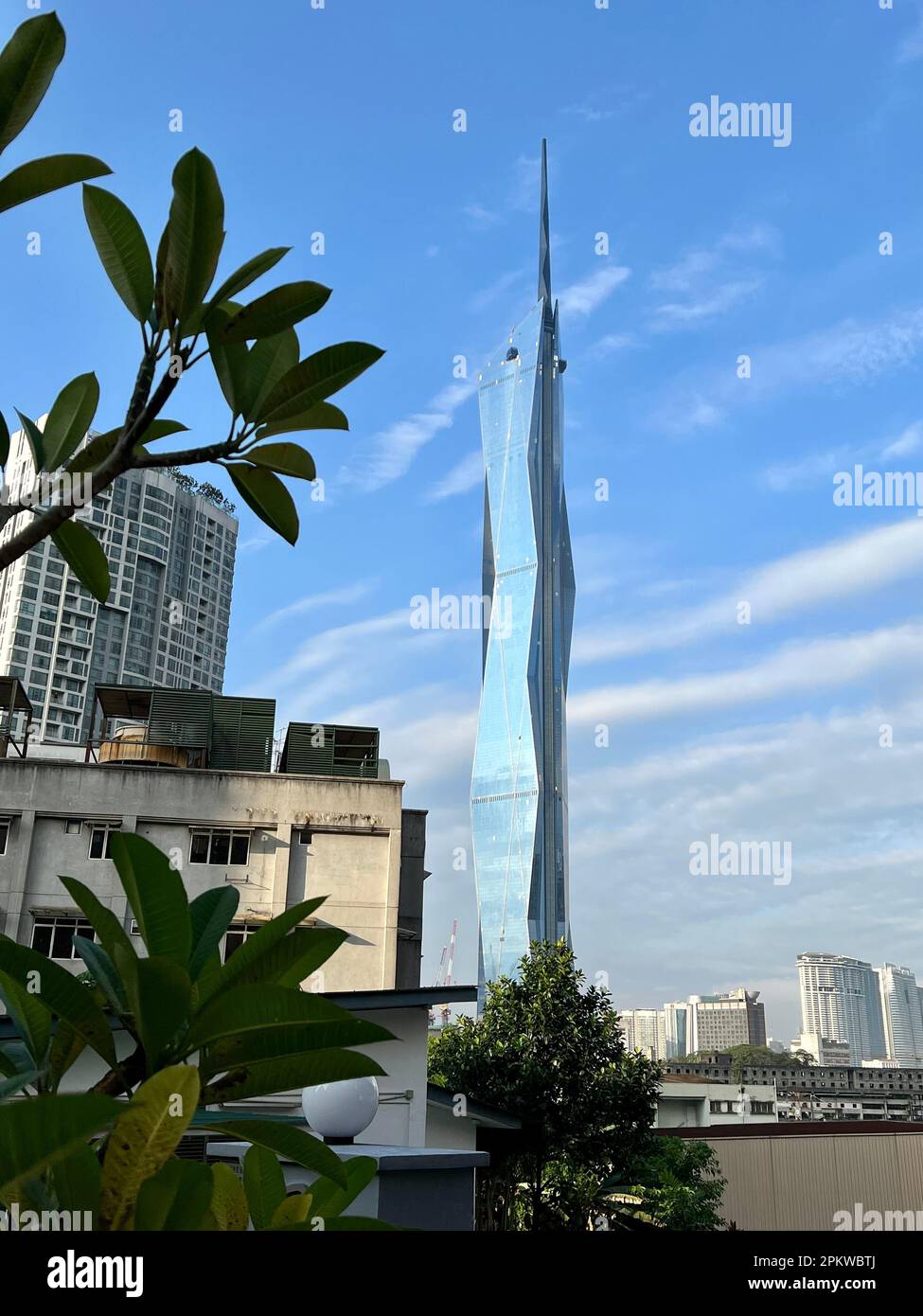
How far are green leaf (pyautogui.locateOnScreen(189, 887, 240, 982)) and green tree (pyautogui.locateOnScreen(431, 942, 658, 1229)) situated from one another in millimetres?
20258

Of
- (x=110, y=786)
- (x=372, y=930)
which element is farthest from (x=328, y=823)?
(x=110, y=786)

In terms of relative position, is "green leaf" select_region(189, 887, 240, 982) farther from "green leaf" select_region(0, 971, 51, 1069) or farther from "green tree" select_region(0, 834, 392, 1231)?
"green leaf" select_region(0, 971, 51, 1069)

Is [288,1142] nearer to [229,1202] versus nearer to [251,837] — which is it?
[229,1202]

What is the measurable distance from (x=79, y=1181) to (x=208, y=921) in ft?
3.25

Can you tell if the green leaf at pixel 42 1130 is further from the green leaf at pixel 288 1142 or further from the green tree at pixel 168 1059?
the green leaf at pixel 288 1142

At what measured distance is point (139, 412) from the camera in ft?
7.92

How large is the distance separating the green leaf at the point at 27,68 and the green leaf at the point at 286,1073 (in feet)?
7.35

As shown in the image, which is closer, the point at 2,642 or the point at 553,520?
the point at 2,642

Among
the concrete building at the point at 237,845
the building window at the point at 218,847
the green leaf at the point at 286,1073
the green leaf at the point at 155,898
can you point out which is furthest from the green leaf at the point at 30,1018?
the building window at the point at 218,847

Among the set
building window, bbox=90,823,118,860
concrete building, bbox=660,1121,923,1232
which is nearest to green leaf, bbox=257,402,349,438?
building window, bbox=90,823,118,860

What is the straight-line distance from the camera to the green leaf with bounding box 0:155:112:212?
2512 mm

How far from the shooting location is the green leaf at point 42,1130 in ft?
6.39
